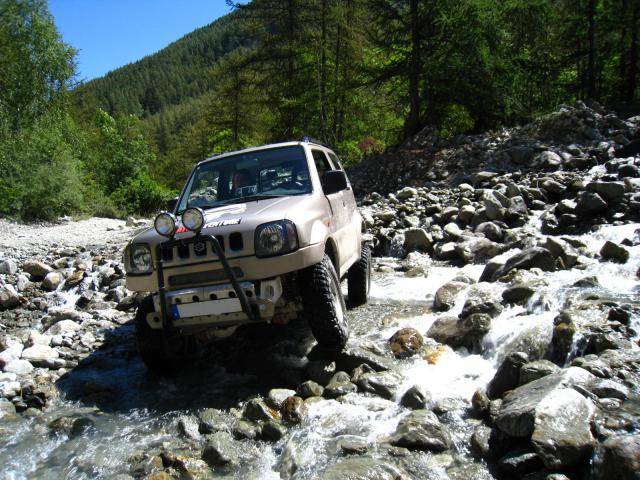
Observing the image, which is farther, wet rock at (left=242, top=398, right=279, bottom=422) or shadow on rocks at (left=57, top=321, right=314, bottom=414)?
shadow on rocks at (left=57, top=321, right=314, bottom=414)

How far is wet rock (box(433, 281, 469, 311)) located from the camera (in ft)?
20.8

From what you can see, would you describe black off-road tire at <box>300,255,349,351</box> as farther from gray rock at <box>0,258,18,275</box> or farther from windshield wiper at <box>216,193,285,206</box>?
gray rock at <box>0,258,18,275</box>

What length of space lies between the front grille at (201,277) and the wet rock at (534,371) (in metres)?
2.40

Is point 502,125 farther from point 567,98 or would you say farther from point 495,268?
point 495,268

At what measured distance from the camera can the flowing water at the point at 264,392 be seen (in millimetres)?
3545

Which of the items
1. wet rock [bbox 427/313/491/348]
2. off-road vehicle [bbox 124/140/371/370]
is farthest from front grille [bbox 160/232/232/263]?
wet rock [bbox 427/313/491/348]

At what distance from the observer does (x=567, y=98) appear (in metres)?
22.9

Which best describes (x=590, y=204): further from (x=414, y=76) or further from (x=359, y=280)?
(x=414, y=76)

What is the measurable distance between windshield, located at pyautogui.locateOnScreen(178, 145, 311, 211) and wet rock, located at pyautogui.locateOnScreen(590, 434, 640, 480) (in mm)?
3407

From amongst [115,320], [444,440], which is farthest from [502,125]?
[444,440]

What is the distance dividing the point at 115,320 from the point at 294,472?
16.6ft

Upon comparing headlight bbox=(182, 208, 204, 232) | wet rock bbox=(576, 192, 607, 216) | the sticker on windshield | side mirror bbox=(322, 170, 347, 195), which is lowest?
wet rock bbox=(576, 192, 607, 216)

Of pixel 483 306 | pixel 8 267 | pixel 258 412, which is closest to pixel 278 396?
pixel 258 412

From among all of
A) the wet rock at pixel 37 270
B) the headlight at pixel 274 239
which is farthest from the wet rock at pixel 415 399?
the wet rock at pixel 37 270
